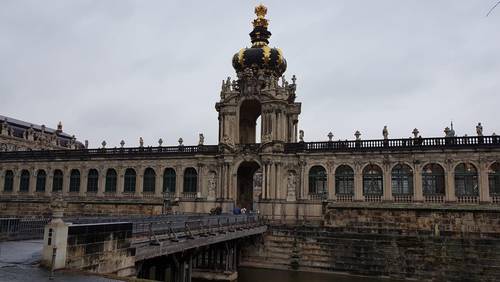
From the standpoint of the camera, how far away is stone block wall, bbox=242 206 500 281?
31.1 meters

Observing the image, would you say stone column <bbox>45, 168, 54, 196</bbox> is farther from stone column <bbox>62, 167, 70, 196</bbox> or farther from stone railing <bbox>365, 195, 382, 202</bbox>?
stone railing <bbox>365, 195, 382, 202</bbox>

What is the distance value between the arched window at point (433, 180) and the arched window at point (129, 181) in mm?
29905

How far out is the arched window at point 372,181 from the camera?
37469 mm

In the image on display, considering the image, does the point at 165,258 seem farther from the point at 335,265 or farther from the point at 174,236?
the point at 335,265

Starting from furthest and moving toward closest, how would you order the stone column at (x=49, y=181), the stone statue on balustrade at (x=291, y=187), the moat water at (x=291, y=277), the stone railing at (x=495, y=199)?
1. the stone column at (x=49, y=181)
2. the stone statue on balustrade at (x=291, y=187)
3. the stone railing at (x=495, y=199)
4. the moat water at (x=291, y=277)

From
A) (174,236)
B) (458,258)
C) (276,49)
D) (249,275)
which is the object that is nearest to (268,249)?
(249,275)

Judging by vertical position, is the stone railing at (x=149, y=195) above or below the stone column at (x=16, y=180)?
below

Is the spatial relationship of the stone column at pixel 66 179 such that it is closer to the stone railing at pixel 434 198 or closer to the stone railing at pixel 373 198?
the stone railing at pixel 373 198

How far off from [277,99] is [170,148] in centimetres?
1293

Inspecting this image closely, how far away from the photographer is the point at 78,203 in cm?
4788

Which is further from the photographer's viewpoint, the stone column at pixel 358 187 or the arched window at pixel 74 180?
the arched window at pixel 74 180

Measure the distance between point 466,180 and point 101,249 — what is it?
1212 inches

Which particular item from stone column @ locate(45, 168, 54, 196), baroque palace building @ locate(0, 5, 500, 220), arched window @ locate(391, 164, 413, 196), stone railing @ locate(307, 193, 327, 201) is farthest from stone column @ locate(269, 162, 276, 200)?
stone column @ locate(45, 168, 54, 196)

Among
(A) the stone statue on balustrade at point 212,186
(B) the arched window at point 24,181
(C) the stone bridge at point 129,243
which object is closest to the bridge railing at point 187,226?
(C) the stone bridge at point 129,243
